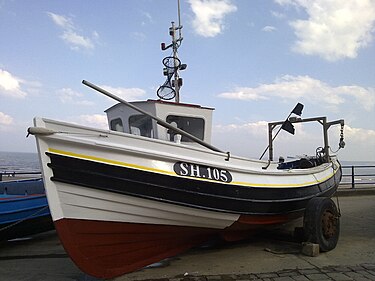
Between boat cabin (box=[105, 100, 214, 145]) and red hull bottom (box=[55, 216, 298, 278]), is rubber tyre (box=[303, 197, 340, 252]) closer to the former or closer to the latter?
red hull bottom (box=[55, 216, 298, 278])

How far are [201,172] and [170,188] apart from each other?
19.3 inches

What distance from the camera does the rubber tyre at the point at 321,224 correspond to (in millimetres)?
5281

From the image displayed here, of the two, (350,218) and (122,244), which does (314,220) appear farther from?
(350,218)

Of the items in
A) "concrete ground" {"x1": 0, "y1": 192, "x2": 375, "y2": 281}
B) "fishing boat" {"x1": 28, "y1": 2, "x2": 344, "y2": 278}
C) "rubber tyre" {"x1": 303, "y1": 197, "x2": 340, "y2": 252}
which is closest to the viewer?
"fishing boat" {"x1": 28, "y1": 2, "x2": 344, "y2": 278}

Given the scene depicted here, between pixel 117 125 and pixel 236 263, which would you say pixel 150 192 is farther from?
pixel 117 125

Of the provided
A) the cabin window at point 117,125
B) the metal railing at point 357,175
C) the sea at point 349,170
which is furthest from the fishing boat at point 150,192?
the metal railing at point 357,175

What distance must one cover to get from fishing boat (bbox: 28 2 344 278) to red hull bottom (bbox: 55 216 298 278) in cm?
1

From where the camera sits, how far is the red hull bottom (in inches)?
150

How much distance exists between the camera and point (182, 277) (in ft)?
14.3

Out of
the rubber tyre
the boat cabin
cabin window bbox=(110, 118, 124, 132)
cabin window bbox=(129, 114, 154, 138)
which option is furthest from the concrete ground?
cabin window bbox=(110, 118, 124, 132)

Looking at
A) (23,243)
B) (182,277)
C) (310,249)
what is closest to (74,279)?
(182,277)

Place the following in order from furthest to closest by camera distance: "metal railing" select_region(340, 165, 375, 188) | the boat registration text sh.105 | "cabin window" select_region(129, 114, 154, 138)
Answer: "metal railing" select_region(340, 165, 375, 188), "cabin window" select_region(129, 114, 154, 138), the boat registration text sh.105

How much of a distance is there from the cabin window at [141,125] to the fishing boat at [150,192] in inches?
0.7

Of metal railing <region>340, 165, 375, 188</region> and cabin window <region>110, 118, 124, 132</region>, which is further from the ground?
cabin window <region>110, 118, 124, 132</region>
